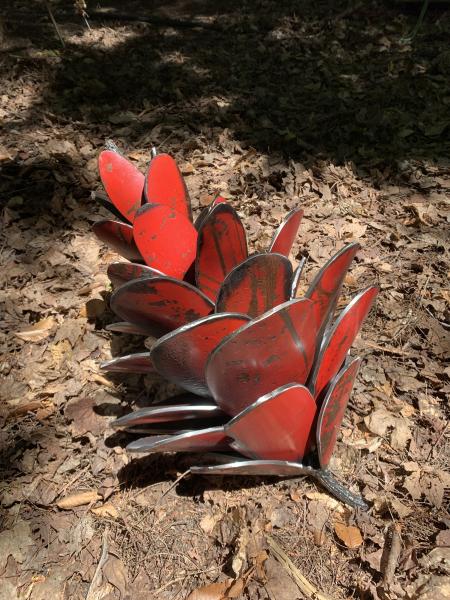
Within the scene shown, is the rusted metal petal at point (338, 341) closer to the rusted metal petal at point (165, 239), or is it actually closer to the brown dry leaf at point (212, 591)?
the rusted metal petal at point (165, 239)

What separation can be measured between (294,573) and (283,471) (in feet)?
0.95

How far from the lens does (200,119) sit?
10.4 feet

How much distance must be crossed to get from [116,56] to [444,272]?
3365 millimetres

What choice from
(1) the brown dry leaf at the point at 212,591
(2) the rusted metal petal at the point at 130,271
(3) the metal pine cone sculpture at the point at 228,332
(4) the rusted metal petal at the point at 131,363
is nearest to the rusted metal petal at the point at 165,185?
(3) the metal pine cone sculpture at the point at 228,332

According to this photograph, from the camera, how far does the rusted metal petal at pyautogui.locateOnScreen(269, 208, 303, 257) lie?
1297mm

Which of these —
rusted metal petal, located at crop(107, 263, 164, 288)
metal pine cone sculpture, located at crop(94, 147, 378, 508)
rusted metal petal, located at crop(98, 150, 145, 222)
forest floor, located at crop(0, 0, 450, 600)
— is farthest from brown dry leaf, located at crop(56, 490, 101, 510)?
rusted metal petal, located at crop(98, 150, 145, 222)

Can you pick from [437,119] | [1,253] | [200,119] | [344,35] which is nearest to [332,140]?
[437,119]

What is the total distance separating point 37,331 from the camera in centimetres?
202

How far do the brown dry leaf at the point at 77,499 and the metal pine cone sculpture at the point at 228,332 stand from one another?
388 mm

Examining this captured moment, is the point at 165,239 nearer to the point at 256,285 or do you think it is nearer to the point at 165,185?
the point at 165,185

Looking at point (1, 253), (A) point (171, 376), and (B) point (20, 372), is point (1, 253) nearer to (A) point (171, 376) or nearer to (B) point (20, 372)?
(B) point (20, 372)

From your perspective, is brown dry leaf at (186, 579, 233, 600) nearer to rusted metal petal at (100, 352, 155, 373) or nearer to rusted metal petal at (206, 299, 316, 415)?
rusted metal petal at (206, 299, 316, 415)

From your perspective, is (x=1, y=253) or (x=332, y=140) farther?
(x=332, y=140)

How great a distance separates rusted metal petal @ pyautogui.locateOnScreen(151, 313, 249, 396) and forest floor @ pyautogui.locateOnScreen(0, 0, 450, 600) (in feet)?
1.73
